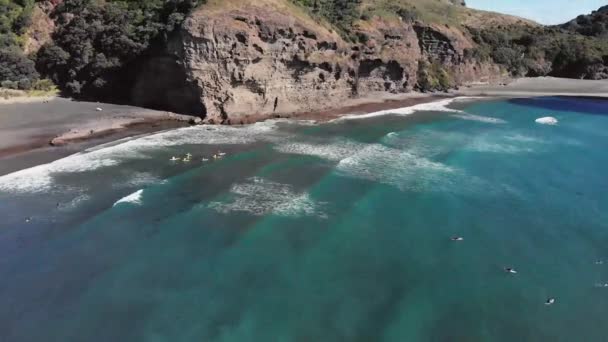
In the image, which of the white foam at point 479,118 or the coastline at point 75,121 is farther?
the white foam at point 479,118

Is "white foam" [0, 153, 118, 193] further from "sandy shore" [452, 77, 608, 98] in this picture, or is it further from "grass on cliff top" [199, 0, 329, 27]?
"sandy shore" [452, 77, 608, 98]

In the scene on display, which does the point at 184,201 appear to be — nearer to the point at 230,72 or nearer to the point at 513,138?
the point at 230,72

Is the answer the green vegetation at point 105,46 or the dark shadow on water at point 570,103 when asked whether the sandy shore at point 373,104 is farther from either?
the green vegetation at point 105,46

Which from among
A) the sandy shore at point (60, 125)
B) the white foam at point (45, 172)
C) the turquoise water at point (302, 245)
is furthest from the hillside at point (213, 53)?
the white foam at point (45, 172)

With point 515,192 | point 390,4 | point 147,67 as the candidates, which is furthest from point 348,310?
point 390,4

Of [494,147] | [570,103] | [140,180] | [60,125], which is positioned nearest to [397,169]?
[494,147]

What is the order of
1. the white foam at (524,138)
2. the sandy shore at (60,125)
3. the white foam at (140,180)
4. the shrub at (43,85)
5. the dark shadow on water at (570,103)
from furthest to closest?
the dark shadow on water at (570,103) < the shrub at (43,85) < the white foam at (524,138) < the sandy shore at (60,125) < the white foam at (140,180)

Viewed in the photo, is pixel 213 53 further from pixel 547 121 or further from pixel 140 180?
pixel 547 121
